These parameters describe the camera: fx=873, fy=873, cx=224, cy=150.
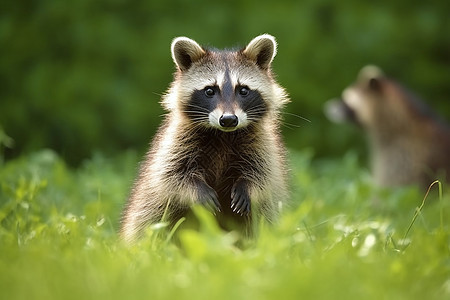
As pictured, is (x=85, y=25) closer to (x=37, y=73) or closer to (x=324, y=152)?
(x=37, y=73)

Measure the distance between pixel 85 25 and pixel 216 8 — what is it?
145 cm

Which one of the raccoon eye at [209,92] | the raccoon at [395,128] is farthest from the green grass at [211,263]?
the raccoon at [395,128]

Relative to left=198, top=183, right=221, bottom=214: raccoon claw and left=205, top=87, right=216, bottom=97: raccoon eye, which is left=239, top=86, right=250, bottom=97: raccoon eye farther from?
left=198, top=183, right=221, bottom=214: raccoon claw

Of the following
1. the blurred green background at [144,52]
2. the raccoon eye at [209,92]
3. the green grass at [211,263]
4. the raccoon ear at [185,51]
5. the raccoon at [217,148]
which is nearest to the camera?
the green grass at [211,263]

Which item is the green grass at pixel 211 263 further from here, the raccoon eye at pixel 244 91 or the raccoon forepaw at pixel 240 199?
the raccoon eye at pixel 244 91

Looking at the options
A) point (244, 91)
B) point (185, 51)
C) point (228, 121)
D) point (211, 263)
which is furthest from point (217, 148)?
point (211, 263)

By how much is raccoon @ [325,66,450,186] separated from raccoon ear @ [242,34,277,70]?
12.8 ft

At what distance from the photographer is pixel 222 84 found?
496 cm

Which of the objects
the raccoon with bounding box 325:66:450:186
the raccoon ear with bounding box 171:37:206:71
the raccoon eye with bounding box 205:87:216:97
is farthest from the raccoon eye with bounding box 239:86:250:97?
the raccoon with bounding box 325:66:450:186

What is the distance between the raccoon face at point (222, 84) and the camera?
488cm

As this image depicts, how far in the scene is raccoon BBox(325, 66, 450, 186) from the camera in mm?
8961

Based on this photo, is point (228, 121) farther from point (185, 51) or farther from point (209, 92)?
point (185, 51)

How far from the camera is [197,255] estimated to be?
337cm

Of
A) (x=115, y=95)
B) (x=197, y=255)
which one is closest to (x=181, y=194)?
(x=197, y=255)
